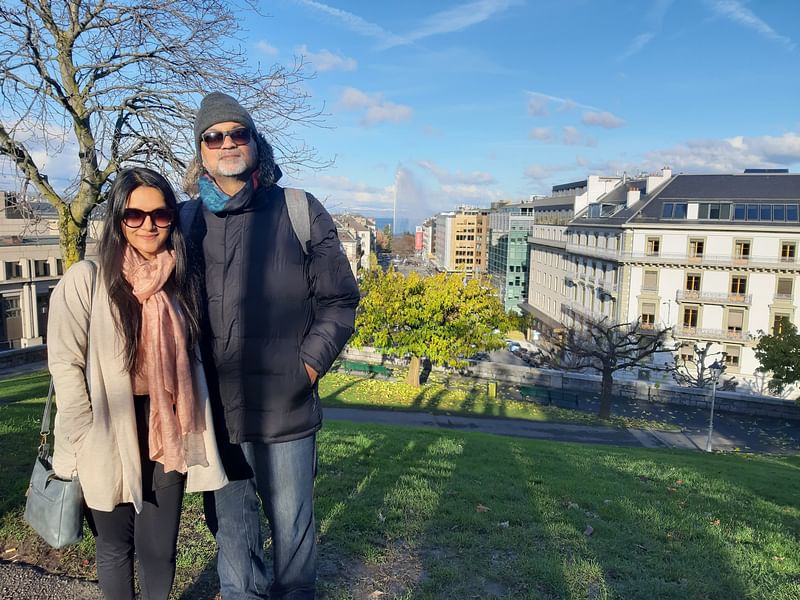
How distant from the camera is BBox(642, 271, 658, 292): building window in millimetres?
41250

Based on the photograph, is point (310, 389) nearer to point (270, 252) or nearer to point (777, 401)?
point (270, 252)

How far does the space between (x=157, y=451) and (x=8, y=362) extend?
77.2 ft

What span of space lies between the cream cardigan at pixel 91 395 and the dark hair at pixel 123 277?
43mm

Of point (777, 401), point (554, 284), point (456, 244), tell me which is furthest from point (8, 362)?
point (456, 244)

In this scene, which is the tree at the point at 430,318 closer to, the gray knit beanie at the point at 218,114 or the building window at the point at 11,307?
the building window at the point at 11,307

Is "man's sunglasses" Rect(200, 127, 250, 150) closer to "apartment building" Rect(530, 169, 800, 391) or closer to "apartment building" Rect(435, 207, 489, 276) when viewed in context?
"apartment building" Rect(530, 169, 800, 391)

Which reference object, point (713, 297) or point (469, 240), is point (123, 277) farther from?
point (469, 240)

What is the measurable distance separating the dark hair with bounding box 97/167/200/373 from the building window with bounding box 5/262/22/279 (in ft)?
98.6

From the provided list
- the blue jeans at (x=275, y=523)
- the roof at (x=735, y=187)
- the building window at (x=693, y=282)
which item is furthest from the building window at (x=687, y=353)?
the blue jeans at (x=275, y=523)

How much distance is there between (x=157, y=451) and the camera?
2.55 metres

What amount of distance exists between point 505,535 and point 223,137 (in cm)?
375

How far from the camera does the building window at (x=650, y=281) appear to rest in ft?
135

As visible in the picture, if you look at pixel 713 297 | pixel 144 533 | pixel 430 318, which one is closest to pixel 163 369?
pixel 144 533

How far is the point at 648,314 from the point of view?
4166 cm
